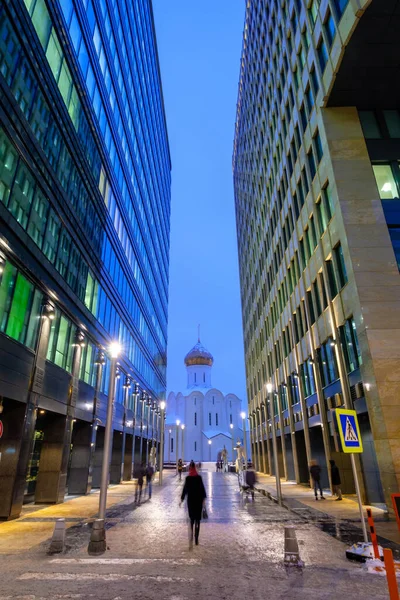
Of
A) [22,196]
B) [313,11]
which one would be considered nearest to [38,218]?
[22,196]

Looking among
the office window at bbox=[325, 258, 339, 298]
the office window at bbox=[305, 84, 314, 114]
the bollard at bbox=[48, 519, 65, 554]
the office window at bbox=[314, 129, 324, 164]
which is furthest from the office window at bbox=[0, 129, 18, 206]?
the office window at bbox=[305, 84, 314, 114]

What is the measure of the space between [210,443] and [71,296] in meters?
72.5

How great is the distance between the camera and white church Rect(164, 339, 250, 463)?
8600cm

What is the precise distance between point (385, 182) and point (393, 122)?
13.6 ft

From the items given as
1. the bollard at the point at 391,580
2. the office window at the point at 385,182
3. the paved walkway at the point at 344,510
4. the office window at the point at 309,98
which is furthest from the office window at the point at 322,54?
the bollard at the point at 391,580

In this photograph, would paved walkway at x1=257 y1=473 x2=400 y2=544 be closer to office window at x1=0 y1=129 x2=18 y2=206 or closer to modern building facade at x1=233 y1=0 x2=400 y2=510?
modern building facade at x1=233 y1=0 x2=400 y2=510

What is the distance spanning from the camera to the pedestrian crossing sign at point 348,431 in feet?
31.8

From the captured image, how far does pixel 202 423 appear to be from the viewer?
299ft

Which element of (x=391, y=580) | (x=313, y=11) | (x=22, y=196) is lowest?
(x=391, y=580)

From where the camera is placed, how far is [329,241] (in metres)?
21.8

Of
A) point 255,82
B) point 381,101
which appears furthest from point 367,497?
point 255,82

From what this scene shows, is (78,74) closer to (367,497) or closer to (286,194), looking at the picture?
(286,194)

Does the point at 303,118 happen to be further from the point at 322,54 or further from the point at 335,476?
the point at 335,476

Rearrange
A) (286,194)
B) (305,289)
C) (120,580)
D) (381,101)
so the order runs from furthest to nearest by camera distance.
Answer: (286,194), (305,289), (381,101), (120,580)
